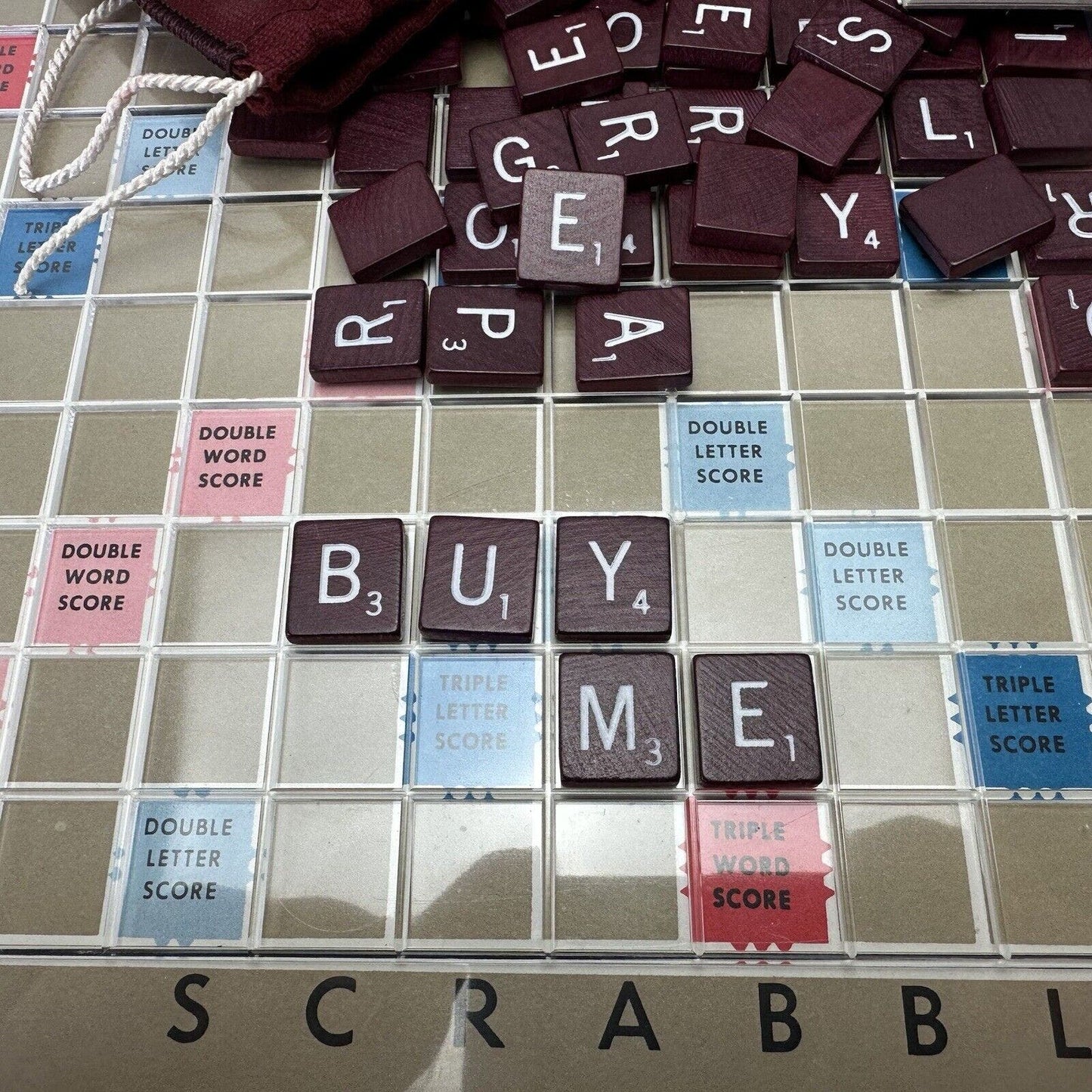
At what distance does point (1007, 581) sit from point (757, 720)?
39 centimetres

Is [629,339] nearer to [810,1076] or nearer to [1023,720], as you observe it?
[1023,720]

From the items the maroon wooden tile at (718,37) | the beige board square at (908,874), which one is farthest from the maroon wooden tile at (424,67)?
the beige board square at (908,874)

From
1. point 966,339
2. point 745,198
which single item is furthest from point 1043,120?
point 745,198

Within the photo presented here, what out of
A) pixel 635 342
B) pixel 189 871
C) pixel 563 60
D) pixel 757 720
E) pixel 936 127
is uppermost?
pixel 563 60

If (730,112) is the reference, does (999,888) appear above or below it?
below

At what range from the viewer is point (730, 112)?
4.52ft

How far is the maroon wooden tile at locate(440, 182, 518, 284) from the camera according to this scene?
127 cm

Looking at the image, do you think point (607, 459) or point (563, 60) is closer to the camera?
point (607, 459)

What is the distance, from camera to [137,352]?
1.28 m

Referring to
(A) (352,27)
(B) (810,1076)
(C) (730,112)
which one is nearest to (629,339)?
(C) (730,112)

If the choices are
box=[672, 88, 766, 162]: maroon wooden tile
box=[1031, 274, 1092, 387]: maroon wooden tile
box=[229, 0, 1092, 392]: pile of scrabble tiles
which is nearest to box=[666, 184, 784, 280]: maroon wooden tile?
box=[229, 0, 1092, 392]: pile of scrabble tiles

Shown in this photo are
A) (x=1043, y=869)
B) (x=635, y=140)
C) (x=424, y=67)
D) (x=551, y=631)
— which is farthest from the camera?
(x=424, y=67)

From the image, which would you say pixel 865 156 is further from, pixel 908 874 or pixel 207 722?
pixel 207 722

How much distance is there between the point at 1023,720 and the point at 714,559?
42cm
